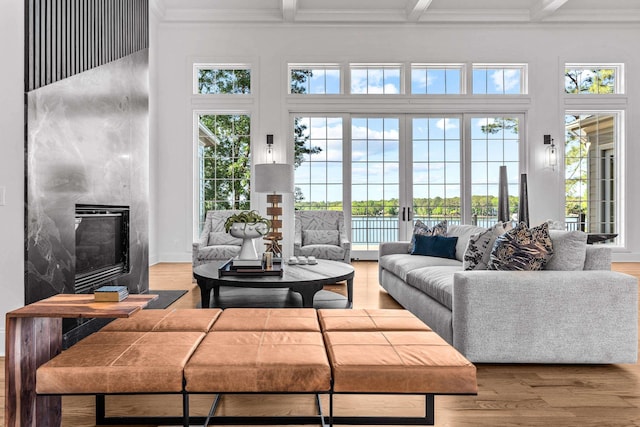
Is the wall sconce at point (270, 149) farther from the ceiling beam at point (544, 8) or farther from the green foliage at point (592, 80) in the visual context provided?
the green foliage at point (592, 80)

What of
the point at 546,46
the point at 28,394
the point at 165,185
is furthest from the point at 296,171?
the point at 28,394

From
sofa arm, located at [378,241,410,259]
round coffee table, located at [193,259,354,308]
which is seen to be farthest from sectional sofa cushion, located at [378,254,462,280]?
round coffee table, located at [193,259,354,308]

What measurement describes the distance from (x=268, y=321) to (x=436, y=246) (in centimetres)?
273

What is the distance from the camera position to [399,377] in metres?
1.43

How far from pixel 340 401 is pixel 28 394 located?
4.10 feet

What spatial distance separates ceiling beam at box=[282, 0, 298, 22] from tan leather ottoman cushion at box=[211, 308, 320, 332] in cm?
537

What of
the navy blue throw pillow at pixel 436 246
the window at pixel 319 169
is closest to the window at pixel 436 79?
the window at pixel 319 169

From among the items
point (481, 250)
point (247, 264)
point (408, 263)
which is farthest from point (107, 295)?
point (408, 263)

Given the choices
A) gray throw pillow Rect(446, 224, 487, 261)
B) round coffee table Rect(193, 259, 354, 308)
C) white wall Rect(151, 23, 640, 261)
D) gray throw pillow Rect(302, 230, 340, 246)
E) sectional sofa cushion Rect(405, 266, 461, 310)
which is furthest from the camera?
white wall Rect(151, 23, 640, 261)

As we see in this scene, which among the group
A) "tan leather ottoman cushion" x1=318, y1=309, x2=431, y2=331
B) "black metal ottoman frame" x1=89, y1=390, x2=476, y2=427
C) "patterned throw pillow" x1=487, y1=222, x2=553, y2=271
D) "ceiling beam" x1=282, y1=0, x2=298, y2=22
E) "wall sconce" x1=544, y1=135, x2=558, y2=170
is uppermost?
"ceiling beam" x1=282, y1=0, x2=298, y2=22

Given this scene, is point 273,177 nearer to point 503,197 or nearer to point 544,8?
point 503,197

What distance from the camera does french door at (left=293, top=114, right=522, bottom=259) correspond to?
23.5 feet

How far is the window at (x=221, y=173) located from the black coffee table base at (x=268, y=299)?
3112 mm

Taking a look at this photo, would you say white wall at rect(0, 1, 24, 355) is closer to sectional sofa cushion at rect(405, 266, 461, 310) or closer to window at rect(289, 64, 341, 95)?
sectional sofa cushion at rect(405, 266, 461, 310)
